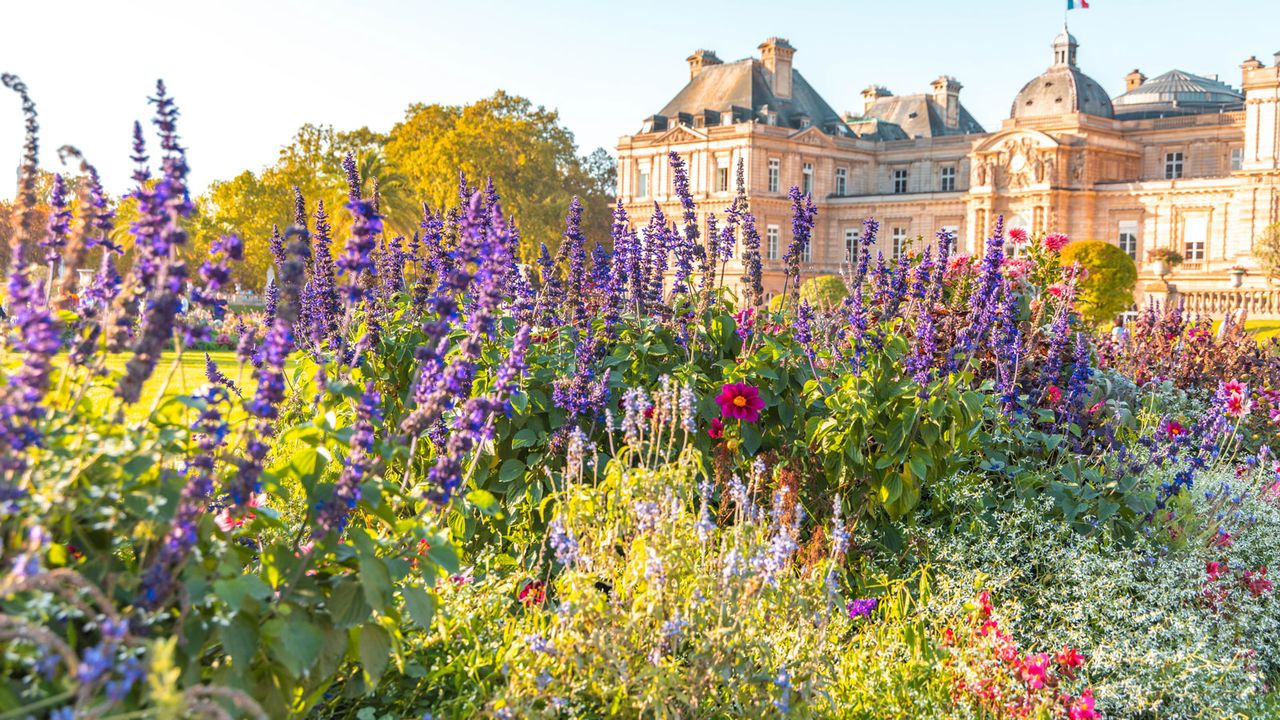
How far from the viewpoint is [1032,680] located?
395cm

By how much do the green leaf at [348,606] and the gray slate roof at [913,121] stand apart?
2511 inches

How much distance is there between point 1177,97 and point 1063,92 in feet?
31.2

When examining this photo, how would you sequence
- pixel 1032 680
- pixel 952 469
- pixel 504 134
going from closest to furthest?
pixel 1032 680
pixel 952 469
pixel 504 134

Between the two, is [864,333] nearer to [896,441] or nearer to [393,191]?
[896,441]

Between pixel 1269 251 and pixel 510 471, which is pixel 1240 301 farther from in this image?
pixel 510 471

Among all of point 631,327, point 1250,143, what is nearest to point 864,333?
point 631,327

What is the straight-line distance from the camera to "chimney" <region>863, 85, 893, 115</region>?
6994 cm

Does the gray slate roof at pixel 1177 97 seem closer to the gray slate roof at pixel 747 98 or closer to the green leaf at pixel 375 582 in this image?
the gray slate roof at pixel 747 98

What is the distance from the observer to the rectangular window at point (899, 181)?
6272 centimetres

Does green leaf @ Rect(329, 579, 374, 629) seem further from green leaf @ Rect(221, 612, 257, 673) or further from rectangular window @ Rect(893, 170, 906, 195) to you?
rectangular window @ Rect(893, 170, 906, 195)

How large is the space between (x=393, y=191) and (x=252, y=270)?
61.7 feet

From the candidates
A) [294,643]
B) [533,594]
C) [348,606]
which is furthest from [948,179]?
[294,643]

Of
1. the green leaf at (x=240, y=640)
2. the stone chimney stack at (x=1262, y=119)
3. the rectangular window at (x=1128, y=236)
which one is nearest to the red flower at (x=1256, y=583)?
the green leaf at (x=240, y=640)

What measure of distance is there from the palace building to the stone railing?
1010 cm
